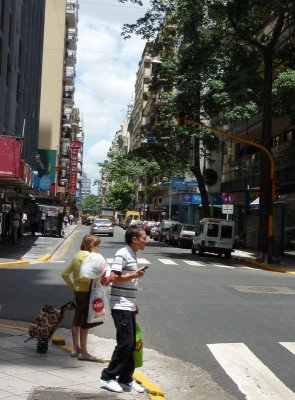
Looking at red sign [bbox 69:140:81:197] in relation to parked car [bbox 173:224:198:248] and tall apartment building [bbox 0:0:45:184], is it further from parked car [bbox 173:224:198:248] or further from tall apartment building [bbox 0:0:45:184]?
parked car [bbox 173:224:198:248]

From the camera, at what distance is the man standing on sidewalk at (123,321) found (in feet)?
19.2

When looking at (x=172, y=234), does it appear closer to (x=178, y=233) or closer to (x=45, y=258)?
(x=178, y=233)

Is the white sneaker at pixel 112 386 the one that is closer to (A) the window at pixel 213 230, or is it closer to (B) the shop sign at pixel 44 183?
(A) the window at pixel 213 230

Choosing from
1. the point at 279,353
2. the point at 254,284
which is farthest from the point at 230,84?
the point at 279,353

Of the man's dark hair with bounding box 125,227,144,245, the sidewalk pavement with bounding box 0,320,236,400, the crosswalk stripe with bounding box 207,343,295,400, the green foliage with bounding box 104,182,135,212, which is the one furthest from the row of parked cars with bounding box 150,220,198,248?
the green foliage with bounding box 104,182,135,212

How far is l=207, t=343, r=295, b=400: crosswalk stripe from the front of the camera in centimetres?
635

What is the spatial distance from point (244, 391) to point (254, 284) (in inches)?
421

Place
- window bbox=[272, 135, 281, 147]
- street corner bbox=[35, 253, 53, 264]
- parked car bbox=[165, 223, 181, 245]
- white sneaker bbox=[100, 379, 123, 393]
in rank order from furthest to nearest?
parked car bbox=[165, 223, 181, 245], window bbox=[272, 135, 281, 147], street corner bbox=[35, 253, 53, 264], white sneaker bbox=[100, 379, 123, 393]

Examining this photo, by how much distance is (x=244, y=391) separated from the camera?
6.45 m

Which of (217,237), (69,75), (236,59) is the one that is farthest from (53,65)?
(217,237)

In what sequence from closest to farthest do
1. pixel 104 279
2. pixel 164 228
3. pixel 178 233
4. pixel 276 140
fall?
pixel 104 279
pixel 276 140
pixel 178 233
pixel 164 228

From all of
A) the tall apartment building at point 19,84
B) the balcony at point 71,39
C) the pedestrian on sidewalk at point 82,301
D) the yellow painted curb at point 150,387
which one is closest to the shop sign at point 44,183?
the tall apartment building at point 19,84

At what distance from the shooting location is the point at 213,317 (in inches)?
430

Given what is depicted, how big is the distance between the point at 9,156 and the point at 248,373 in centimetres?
1566
